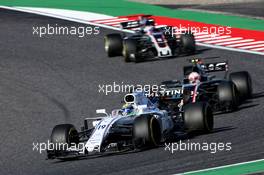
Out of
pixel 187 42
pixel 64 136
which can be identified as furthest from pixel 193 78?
pixel 187 42

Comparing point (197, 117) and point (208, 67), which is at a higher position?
point (208, 67)

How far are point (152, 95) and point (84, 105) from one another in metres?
3.63

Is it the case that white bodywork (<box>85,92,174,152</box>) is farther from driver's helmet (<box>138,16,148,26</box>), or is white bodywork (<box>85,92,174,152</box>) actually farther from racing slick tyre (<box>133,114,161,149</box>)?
driver's helmet (<box>138,16,148,26</box>)

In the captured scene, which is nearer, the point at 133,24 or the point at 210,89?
the point at 210,89

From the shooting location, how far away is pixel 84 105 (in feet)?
72.6

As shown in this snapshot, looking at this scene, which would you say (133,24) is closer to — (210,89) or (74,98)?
(74,98)

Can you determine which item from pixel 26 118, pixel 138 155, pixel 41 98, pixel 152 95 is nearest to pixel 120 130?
pixel 138 155

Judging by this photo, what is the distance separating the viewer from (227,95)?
19.7m

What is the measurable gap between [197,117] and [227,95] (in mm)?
2711

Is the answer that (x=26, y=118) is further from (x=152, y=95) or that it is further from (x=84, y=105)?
(x=152, y=95)

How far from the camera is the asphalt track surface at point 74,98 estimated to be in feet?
50.2

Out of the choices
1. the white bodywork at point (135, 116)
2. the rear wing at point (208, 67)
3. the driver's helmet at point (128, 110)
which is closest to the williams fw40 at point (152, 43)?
the rear wing at point (208, 67)

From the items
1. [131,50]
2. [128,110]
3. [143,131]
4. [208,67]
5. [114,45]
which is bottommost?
[143,131]

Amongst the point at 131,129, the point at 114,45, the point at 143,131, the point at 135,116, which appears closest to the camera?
the point at 143,131
